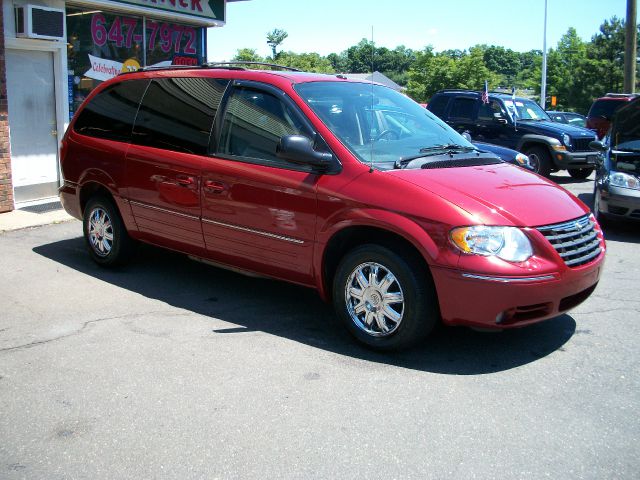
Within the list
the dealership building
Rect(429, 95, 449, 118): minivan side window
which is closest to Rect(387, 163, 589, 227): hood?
the dealership building

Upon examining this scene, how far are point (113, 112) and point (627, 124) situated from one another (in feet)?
22.6

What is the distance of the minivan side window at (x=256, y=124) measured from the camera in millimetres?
5277

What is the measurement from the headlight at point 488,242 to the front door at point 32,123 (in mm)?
7901

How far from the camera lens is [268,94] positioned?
5.45 metres

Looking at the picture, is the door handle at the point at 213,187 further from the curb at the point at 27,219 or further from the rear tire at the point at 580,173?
the rear tire at the point at 580,173

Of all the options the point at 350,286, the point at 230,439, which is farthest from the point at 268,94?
the point at 230,439

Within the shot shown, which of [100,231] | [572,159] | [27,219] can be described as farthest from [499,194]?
[572,159]

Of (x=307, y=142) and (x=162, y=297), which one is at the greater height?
(x=307, y=142)

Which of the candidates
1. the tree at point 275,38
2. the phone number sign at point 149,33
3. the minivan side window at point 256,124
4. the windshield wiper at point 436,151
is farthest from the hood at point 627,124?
the tree at point 275,38

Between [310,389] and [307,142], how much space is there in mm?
1694

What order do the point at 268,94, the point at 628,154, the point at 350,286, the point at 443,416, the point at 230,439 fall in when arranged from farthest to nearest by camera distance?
1. the point at 628,154
2. the point at 268,94
3. the point at 350,286
4. the point at 443,416
5. the point at 230,439

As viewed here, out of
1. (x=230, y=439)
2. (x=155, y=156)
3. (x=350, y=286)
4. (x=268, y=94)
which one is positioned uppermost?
(x=268, y=94)

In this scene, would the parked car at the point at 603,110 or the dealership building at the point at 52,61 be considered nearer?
the dealership building at the point at 52,61

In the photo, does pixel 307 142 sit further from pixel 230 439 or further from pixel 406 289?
pixel 230 439
